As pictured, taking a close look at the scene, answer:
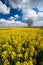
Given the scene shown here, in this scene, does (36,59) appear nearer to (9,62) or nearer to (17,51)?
(17,51)

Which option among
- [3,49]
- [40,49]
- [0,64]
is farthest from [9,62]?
[40,49]

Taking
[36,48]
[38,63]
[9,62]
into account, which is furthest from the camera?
[36,48]

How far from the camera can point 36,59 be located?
7.45 metres

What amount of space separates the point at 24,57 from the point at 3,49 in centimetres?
125

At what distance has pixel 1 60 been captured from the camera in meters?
6.89

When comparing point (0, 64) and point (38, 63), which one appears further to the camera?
point (38, 63)

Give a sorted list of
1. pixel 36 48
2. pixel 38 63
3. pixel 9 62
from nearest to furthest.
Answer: pixel 9 62
pixel 38 63
pixel 36 48

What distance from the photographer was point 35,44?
26.3 ft

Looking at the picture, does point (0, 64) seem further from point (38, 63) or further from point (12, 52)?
point (38, 63)

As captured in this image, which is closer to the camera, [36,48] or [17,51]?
[17,51]

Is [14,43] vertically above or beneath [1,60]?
above

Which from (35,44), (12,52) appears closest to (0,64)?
(12,52)

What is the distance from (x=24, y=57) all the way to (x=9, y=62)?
0.64 m

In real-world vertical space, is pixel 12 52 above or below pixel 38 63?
above
